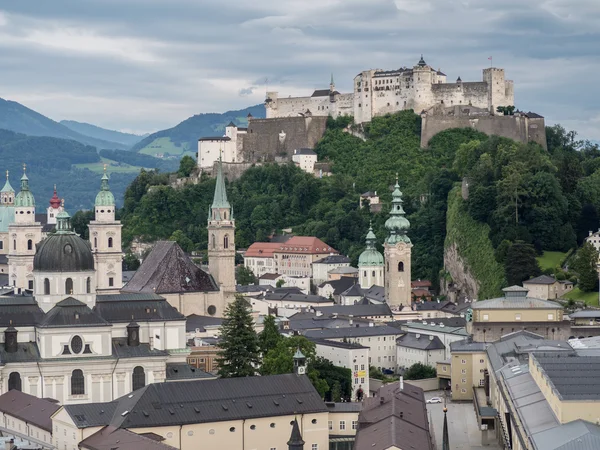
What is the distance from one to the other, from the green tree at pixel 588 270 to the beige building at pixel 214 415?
123ft

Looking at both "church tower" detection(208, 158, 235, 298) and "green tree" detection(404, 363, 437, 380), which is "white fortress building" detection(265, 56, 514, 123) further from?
"green tree" detection(404, 363, 437, 380)

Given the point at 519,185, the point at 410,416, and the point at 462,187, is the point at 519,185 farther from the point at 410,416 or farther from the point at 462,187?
the point at 410,416

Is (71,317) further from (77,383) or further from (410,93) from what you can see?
(410,93)

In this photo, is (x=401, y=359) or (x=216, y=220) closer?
(x=401, y=359)

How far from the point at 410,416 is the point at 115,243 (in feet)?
114

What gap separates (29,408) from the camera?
206 ft

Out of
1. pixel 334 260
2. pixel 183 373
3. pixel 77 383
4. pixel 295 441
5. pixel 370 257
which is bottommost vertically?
pixel 295 441

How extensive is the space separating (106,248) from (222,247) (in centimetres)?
849

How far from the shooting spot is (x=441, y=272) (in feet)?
388

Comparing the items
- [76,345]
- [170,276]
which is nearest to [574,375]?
[76,345]

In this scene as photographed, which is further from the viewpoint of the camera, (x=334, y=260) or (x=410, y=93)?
(x=410, y=93)

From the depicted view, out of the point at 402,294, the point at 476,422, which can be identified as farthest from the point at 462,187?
the point at 476,422

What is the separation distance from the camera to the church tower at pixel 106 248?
91000 mm

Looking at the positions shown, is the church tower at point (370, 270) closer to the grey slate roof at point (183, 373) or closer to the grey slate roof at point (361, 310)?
the grey slate roof at point (361, 310)
